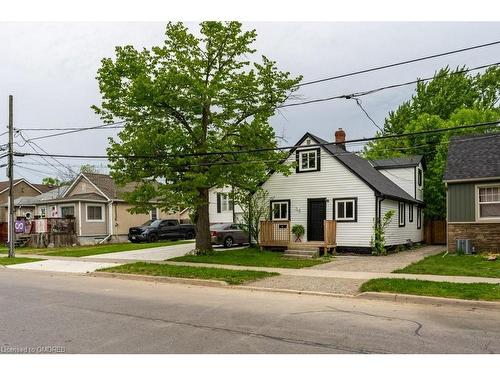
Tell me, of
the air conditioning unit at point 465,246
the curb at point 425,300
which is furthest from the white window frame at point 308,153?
the curb at point 425,300

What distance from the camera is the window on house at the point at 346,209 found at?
2214cm

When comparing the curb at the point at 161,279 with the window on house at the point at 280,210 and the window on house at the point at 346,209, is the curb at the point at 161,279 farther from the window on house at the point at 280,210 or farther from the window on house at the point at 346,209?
the window on house at the point at 346,209

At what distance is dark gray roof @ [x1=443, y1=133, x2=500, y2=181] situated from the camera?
65.2 feet

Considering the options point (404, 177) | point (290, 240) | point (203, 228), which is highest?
point (404, 177)

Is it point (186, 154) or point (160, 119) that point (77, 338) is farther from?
point (160, 119)

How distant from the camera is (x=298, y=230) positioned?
2305cm

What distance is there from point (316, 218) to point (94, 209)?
18.4 meters

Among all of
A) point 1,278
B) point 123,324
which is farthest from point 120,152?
point 123,324

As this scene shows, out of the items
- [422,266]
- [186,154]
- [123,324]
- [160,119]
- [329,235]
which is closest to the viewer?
[123,324]

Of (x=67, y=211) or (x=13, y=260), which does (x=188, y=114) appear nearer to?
(x=13, y=260)

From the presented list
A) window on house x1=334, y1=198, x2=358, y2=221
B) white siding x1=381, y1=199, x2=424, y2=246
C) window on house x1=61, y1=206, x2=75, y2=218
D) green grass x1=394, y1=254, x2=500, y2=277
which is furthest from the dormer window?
window on house x1=61, y1=206, x2=75, y2=218

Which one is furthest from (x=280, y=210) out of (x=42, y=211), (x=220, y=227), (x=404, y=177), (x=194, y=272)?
(x=42, y=211)

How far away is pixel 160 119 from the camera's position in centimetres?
1916

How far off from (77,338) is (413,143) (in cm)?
3408
